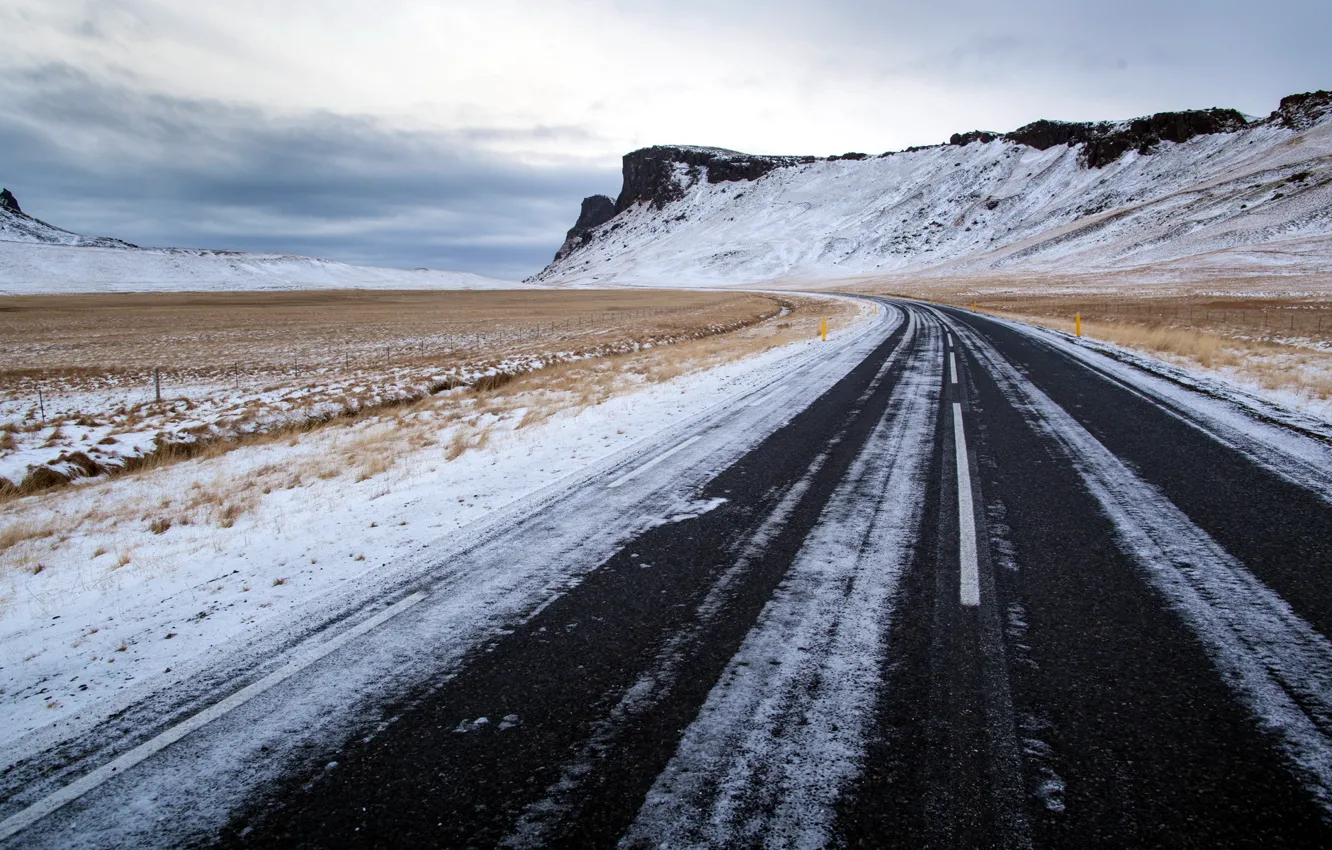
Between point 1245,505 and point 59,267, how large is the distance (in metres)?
155

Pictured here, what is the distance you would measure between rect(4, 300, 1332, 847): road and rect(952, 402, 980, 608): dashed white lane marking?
4 centimetres

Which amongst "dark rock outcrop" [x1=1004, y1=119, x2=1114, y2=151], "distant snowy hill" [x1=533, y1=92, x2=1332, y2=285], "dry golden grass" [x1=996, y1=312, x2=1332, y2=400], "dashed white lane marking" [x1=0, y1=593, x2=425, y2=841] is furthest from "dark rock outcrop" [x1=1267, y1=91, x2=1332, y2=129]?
"dashed white lane marking" [x1=0, y1=593, x2=425, y2=841]

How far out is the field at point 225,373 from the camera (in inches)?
434

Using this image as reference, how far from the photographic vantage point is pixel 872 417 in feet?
32.1

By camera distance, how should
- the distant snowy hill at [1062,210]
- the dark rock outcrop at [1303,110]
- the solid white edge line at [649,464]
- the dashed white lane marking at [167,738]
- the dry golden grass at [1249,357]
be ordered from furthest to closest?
1. the dark rock outcrop at [1303,110]
2. the distant snowy hill at [1062,210]
3. the dry golden grass at [1249,357]
4. the solid white edge line at [649,464]
5. the dashed white lane marking at [167,738]

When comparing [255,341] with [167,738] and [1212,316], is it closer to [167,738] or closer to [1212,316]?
[167,738]

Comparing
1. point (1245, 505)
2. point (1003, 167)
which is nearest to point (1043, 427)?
point (1245, 505)

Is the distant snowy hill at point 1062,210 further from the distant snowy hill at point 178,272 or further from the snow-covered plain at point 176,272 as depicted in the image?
the snow-covered plain at point 176,272

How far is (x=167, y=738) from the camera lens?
3.01 m

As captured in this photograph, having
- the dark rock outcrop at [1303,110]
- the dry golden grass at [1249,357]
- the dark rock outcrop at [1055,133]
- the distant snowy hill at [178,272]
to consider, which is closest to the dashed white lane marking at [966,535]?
the dry golden grass at [1249,357]

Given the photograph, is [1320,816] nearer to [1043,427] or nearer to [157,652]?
[157,652]

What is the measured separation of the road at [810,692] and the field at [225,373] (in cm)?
920

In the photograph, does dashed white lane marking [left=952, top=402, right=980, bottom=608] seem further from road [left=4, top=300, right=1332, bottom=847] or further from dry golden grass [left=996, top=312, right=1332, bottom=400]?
dry golden grass [left=996, top=312, right=1332, bottom=400]

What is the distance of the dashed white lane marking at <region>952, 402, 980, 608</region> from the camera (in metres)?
4.19
